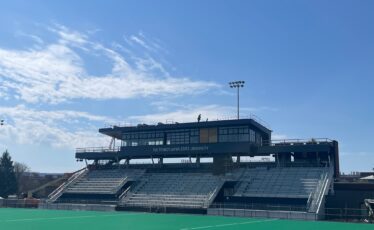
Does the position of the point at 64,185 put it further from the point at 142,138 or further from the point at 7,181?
the point at 7,181

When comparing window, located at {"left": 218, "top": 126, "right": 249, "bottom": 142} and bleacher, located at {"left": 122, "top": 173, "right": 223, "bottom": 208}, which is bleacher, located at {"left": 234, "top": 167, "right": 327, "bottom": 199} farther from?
window, located at {"left": 218, "top": 126, "right": 249, "bottom": 142}

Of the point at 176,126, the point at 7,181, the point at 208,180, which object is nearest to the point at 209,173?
the point at 208,180

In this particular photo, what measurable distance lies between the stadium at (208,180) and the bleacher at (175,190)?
107 mm

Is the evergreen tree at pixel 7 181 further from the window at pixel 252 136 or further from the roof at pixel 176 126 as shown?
the window at pixel 252 136

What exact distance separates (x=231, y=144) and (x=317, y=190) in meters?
12.5

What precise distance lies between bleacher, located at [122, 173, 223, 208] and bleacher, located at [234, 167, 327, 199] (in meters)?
3.02

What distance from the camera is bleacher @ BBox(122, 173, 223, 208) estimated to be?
4466 centimetres

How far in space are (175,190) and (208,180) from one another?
377cm

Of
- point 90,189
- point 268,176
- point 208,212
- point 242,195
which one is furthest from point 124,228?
point 90,189

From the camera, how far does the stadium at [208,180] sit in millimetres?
39125

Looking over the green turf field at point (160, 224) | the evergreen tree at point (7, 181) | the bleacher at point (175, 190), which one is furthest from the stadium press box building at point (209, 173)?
the evergreen tree at point (7, 181)

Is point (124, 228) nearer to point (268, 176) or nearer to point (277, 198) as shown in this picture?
point (277, 198)

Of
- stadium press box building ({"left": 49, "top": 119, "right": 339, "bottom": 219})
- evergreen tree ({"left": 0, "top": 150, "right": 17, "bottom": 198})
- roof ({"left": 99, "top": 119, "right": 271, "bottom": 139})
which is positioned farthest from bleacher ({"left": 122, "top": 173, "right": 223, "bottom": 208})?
evergreen tree ({"left": 0, "top": 150, "right": 17, "bottom": 198})

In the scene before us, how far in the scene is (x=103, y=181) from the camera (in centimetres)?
5375
